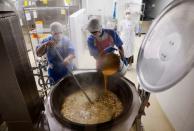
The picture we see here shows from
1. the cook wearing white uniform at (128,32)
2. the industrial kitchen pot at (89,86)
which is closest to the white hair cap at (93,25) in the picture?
the industrial kitchen pot at (89,86)

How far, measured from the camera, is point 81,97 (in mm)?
1818

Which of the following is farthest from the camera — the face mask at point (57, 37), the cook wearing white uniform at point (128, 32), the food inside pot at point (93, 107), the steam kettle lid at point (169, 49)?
the cook wearing white uniform at point (128, 32)

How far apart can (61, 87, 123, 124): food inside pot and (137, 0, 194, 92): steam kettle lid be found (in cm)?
45

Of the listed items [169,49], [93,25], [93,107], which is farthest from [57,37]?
[169,49]

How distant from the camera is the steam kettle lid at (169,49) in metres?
0.98

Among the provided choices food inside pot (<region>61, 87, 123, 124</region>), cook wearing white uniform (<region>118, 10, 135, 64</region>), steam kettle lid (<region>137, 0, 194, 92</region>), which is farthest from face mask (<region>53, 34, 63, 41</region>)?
cook wearing white uniform (<region>118, 10, 135, 64</region>)

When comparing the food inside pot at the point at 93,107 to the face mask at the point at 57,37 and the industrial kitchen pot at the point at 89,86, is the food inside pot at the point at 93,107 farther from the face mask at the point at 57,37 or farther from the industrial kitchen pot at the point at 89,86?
the face mask at the point at 57,37

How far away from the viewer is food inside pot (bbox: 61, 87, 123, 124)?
1496 mm

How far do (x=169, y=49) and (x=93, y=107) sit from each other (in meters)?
0.95

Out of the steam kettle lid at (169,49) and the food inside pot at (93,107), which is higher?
the steam kettle lid at (169,49)

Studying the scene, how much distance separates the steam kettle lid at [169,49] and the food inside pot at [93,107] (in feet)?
1.48

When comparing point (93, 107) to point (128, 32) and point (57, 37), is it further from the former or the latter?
point (128, 32)

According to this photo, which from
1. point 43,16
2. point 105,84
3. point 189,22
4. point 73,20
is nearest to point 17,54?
point 105,84

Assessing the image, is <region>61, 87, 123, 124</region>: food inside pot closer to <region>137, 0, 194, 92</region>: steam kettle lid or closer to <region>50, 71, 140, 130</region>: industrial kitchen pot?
<region>50, 71, 140, 130</region>: industrial kitchen pot
